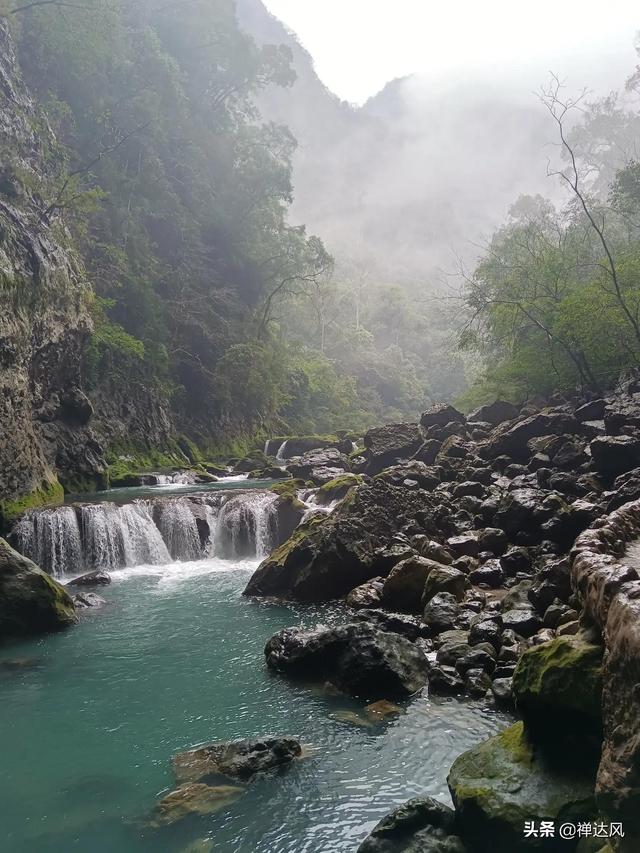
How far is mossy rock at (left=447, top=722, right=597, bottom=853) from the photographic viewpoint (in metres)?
4.07

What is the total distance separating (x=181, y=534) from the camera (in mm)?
16688

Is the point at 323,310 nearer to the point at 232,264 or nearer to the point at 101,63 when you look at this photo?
the point at 232,264

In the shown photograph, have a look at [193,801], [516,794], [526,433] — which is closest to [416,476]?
[526,433]

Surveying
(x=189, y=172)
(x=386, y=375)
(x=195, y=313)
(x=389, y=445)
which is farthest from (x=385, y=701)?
(x=386, y=375)

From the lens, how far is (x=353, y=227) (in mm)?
141375

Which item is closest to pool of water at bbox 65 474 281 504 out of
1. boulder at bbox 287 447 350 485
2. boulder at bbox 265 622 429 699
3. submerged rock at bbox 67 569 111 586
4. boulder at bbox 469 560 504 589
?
boulder at bbox 287 447 350 485

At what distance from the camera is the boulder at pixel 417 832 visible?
165 inches

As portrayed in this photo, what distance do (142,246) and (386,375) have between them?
128 ft

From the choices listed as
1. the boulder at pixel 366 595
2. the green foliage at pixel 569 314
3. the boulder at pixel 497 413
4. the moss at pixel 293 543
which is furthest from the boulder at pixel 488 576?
the boulder at pixel 497 413

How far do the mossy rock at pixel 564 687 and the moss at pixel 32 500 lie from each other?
14643 millimetres

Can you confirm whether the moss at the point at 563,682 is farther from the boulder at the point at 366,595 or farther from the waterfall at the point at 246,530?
the waterfall at the point at 246,530

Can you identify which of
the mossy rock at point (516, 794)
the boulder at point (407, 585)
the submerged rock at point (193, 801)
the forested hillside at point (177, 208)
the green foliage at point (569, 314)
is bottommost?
the submerged rock at point (193, 801)

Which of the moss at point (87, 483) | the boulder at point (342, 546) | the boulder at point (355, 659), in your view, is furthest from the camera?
the moss at point (87, 483)

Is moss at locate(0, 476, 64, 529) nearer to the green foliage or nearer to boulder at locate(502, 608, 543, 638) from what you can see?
boulder at locate(502, 608, 543, 638)
